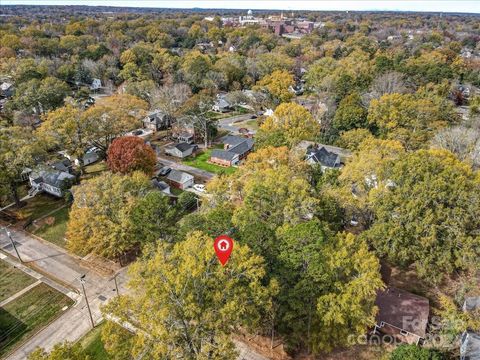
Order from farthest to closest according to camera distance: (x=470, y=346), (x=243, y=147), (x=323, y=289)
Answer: (x=243, y=147) < (x=323, y=289) < (x=470, y=346)

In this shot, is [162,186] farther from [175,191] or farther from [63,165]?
[63,165]

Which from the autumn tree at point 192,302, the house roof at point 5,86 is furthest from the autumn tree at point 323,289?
the house roof at point 5,86

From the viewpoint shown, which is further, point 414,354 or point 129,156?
point 129,156

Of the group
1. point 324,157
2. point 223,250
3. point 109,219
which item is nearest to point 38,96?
point 109,219

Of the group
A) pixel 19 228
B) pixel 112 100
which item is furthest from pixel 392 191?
pixel 112 100

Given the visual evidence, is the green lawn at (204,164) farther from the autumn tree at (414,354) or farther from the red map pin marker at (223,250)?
the autumn tree at (414,354)

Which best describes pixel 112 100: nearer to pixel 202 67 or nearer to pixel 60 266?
pixel 60 266
